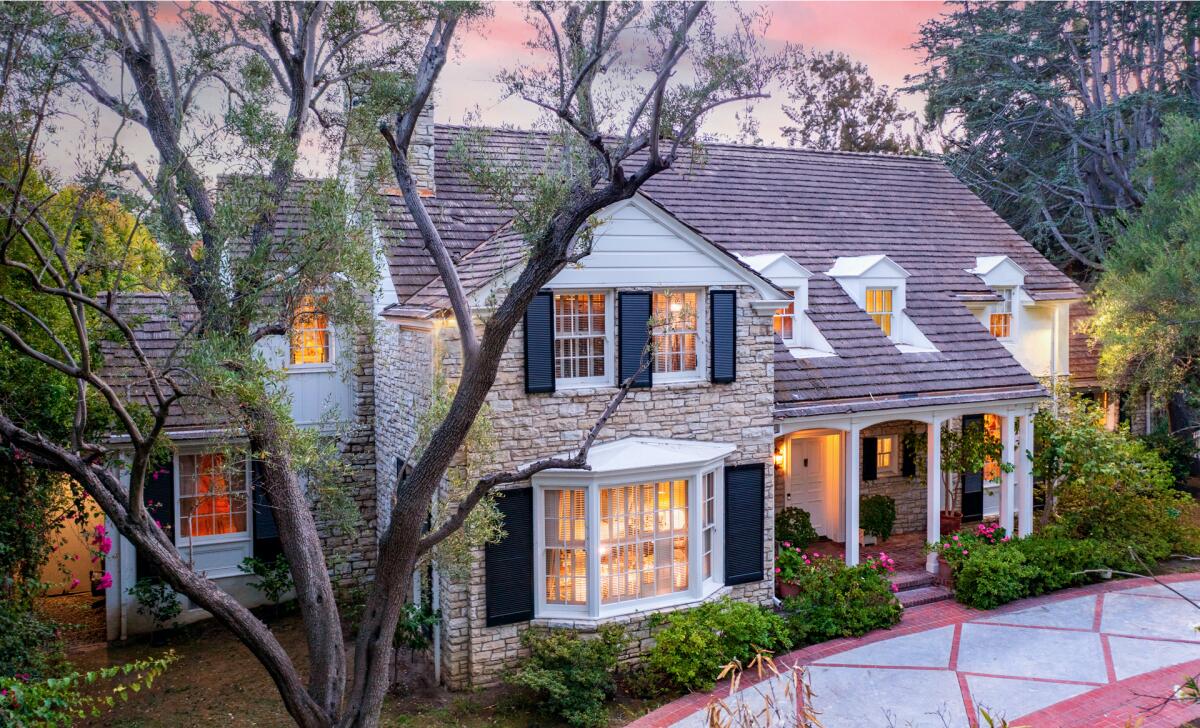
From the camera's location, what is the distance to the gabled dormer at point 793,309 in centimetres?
1461

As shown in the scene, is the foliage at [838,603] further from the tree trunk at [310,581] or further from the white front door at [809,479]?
the tree trunk at [310,581]

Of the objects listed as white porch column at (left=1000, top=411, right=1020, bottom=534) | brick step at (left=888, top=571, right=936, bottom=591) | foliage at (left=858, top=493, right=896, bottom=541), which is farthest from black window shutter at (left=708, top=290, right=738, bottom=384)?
white porch column at (left=1000, top=411, right=1020, bottom=534)

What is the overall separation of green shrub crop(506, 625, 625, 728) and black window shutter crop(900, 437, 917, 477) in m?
8.66

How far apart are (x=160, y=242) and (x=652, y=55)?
16.9 ft

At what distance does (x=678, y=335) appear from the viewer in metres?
11.6

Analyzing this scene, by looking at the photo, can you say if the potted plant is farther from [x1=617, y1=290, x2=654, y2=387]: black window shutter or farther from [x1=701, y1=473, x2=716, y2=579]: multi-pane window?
[x1=617, y1=290, x2=654, y2=387]: black window shutter

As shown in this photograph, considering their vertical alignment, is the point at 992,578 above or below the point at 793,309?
below

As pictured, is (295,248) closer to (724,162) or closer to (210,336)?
(210,336)

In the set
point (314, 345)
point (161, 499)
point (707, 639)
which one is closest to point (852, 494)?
point (707, 639)

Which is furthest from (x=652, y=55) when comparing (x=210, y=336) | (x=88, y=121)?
(x=88, y=121)

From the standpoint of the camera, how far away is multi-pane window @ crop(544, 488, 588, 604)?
10.9m

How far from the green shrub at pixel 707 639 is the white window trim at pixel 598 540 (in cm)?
36

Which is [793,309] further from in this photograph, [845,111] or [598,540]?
[845,111]

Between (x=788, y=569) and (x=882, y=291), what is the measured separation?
6323 millimetres
